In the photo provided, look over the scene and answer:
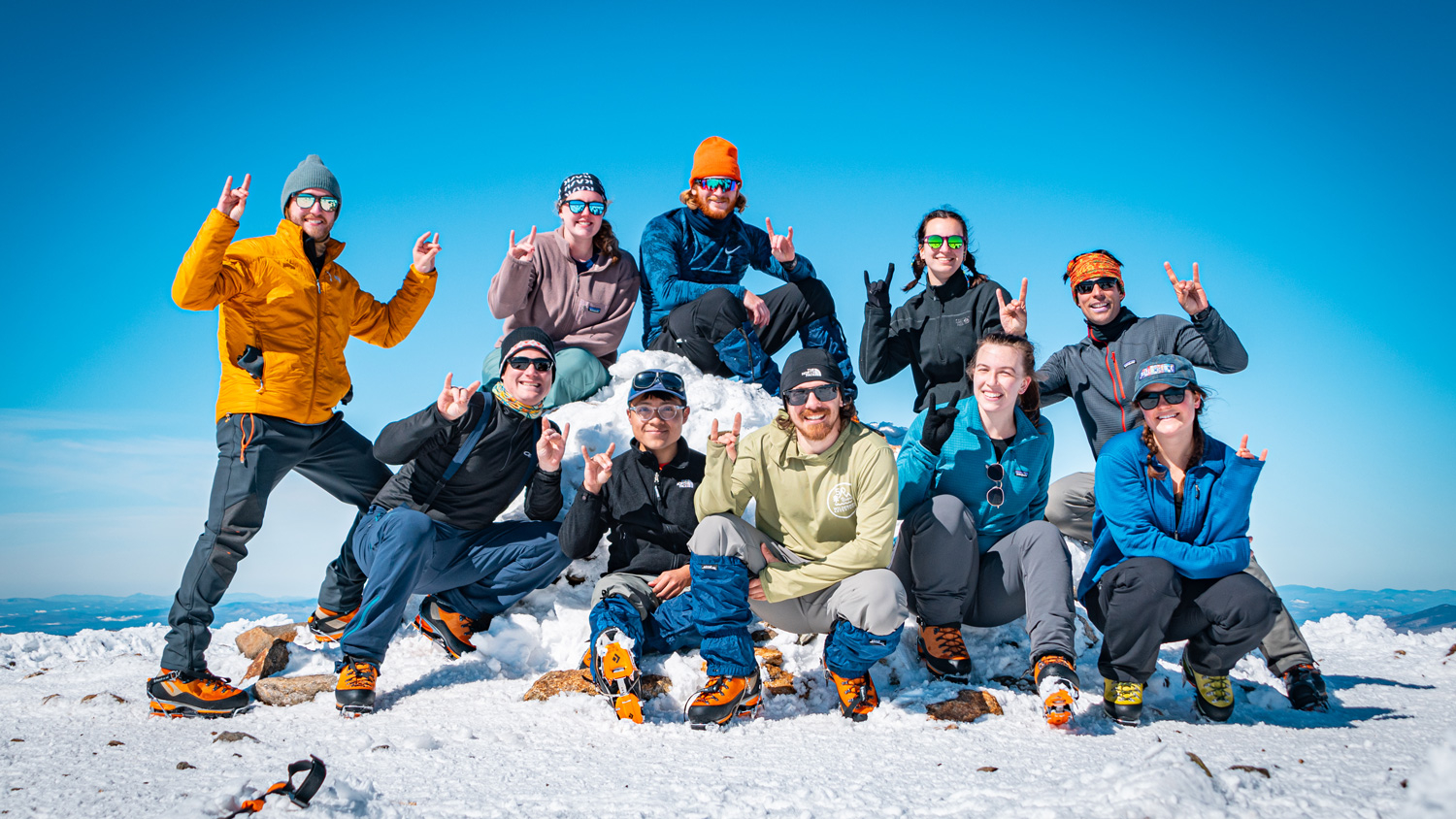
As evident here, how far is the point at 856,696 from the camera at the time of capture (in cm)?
375

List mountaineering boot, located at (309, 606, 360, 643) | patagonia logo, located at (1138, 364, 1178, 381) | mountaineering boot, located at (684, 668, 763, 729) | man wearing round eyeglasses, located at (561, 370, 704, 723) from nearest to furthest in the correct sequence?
1. mountaineering boot, located at (684, 668, 763, 729)
2. patagonia logo, located at (1138, 364, 1178, 381)
3. man wearing round eyeglasses, located at (561, 370, 704, 723)
4. mountaineering boot, located at (309, 606, 360, 643)

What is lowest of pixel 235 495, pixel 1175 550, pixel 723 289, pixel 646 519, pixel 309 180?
pixel 1175 550

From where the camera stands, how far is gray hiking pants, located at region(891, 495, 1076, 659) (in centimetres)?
371

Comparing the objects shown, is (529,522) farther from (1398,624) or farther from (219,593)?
(1398,624)

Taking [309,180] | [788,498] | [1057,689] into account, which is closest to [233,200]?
[309,180]

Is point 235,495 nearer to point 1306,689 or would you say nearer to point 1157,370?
point 1157,370

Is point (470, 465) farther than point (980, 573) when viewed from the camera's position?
Yes

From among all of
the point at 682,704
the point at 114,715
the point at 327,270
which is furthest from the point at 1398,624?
the point at 114,715

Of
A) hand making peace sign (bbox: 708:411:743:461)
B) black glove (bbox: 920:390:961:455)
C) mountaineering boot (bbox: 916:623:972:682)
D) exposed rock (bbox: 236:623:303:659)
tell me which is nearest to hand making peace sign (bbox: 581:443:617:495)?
hand making peace sign (bbox: 708:411:743:461)

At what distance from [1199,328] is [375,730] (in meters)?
4.81

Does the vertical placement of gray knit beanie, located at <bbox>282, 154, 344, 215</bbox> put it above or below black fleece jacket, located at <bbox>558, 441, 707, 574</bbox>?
above

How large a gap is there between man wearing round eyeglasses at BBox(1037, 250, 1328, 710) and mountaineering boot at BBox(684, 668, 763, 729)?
245 centimetres

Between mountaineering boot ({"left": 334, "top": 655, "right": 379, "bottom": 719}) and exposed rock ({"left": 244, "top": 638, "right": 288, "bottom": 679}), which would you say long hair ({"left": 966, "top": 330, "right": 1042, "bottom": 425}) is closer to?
mountaineering boot ({"left": 334, "top": 655, "right": 379, "bottom": 719})

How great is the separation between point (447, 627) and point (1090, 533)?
13.1ft
